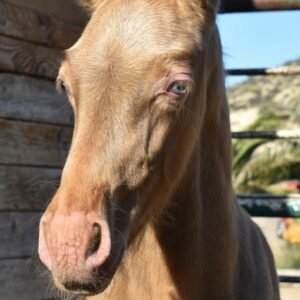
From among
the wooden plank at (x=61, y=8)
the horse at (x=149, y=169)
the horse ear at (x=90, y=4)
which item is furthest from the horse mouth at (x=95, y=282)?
the wooden plank at (x=61, y=8)

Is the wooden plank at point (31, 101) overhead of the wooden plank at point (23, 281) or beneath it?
overhead

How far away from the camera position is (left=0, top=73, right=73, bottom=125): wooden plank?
4.06 metres

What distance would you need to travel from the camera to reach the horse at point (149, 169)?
2.35 m

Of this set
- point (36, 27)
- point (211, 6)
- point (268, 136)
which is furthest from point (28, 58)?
point (211, 6)

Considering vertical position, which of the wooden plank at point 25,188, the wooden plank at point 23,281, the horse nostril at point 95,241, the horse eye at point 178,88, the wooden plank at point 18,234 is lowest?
the wooden plank at point 23,281

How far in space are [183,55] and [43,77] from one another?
1.82m

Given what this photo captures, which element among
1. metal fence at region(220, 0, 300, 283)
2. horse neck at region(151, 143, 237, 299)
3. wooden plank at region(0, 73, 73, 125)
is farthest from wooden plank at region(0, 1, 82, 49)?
horse neck at region(151, 143, 237, 299)

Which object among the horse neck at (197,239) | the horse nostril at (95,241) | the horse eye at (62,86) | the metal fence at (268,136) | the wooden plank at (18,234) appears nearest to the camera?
the horse nostril at (95,241)

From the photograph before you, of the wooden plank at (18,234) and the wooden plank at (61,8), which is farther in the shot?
the wooden plank at (61,8)

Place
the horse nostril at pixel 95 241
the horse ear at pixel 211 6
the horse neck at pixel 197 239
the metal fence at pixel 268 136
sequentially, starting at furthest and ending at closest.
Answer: the metal fence at pixel 268 136
the horse neck at pixel 197 239
the horse ear at pixel 211 6
the horse nostril at pixel 95 241

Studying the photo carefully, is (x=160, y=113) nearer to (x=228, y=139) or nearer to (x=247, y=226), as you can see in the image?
(x=228, y=139)

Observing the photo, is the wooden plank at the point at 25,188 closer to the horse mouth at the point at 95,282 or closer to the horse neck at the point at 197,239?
the horse neck at the point at 197,239

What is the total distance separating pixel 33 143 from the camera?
4.24 meters

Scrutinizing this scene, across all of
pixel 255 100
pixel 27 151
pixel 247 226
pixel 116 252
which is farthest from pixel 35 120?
pixel 255 100
